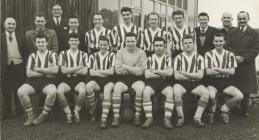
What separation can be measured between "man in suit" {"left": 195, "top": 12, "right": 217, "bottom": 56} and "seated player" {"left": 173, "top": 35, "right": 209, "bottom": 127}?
69 cm

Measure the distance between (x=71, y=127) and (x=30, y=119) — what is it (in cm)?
73

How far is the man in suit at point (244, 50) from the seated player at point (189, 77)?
1025 millimetres

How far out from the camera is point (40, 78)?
6566mm

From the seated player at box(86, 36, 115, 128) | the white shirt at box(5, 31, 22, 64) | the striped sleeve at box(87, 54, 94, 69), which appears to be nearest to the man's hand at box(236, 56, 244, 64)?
the seated player at box(86, 36, 115, 128)

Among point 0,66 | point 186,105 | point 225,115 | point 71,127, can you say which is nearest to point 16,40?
point 0,66

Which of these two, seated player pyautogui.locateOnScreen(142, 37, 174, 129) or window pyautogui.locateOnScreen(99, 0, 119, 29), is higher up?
window pyautogui.locateOnScreen(99, 0, 119, 29)

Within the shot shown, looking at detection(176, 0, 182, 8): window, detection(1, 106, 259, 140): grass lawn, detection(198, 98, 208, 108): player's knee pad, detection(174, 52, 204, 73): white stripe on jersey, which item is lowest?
detection(1, 106, 259, 140): grass lawn

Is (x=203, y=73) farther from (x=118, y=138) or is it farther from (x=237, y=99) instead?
(x=118, y=138)

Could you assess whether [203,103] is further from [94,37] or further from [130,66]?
[94,37]

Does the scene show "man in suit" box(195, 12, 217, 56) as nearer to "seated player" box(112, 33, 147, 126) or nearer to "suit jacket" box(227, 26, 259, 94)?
"suit jacket" box(227, 26, 259, 94)

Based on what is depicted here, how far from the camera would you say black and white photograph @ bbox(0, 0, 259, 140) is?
622 cm

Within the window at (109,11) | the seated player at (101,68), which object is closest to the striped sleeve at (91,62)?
the seated player at (101,68)

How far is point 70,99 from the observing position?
280 inches

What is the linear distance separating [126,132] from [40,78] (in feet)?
5.78
